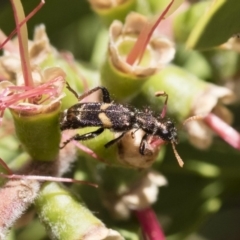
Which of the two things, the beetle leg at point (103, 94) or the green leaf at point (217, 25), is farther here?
the beetle leg at point (103, 94)

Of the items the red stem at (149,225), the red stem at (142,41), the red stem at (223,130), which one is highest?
the red stem at (142,41)

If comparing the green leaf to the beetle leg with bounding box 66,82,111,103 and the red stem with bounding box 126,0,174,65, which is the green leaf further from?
the beetle leg with bounding box 66,82,111,103

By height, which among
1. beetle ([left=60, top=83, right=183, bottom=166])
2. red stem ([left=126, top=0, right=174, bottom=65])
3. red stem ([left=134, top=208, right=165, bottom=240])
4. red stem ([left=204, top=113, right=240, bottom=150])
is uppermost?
red stem ([left=126, top=0, right=174, bottom=65])

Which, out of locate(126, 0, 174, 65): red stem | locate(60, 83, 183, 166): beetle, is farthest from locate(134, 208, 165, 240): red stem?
locate(126, 0, 174, 65): red stem

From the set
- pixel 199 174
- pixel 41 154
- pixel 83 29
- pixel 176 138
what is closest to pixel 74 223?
pixel 41 154

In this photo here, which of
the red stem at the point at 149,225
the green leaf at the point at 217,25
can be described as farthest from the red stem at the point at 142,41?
the red stem at the point at 149,225

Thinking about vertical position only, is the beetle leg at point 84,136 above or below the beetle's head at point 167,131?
above

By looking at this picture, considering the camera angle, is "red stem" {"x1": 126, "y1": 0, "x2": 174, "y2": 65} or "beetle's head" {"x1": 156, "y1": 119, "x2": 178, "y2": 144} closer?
"red stem" {"x1": 126, "y1": 0, "x2": 174, "y2": 65}

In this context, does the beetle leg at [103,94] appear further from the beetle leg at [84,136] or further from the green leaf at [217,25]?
the green leaf at [217,25]
